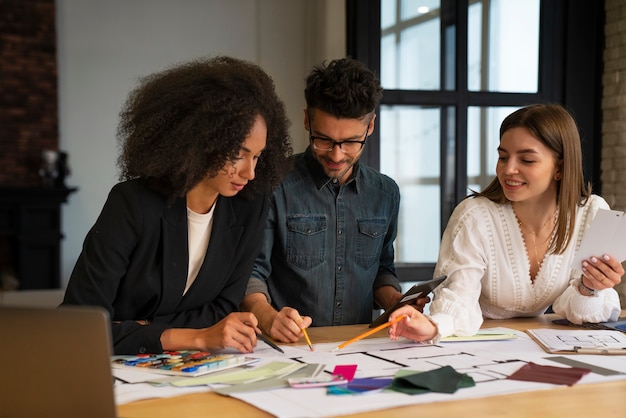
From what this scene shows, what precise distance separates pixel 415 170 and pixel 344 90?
175 cm

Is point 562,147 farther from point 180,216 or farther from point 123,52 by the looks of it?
point 123,52

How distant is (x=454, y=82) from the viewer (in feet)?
12.4

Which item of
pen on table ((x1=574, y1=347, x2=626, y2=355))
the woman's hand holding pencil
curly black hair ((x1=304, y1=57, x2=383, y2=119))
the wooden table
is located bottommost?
pen on table ((x1=574, y1=347, x2=626, y2=355))

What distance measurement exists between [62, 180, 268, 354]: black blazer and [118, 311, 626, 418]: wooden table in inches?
→ 15.6

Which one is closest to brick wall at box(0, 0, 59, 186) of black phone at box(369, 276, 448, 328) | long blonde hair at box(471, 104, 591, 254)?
long blonde hair at box(471, 104, 591, 254)

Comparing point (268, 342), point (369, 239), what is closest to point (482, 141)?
point (369, 239)

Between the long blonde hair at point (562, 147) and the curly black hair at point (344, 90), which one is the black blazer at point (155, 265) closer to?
the curly black hair at point (344, 90)

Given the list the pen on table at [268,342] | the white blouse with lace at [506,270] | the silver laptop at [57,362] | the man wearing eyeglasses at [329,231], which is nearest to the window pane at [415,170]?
the man wearing eyeglasses at [329,231]

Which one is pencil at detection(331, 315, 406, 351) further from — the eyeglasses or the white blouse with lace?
the eyeglasses

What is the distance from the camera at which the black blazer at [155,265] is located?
6.00 feet

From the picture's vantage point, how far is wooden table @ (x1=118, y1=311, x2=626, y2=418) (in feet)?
4.58

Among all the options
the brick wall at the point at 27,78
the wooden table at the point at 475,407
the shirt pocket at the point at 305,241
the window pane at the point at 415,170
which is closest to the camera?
the wooden table at the point at 475,407

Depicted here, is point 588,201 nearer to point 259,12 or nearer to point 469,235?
point 469,235

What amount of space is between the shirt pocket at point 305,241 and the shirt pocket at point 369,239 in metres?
0.14
